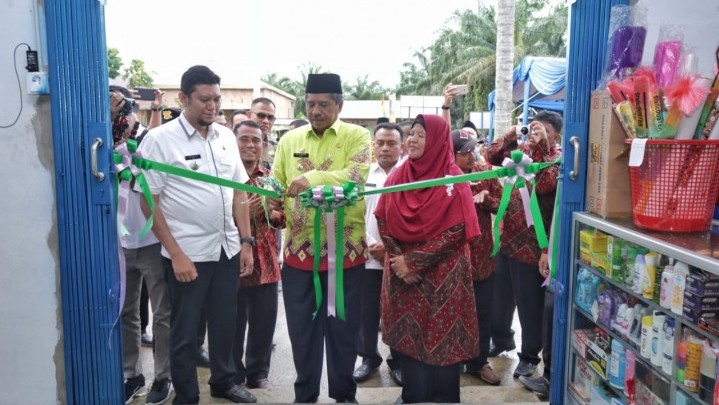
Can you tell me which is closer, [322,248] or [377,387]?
[322,248]

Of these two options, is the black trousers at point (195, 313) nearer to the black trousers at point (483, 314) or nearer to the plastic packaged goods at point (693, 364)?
the black trousers at point (483, 314)

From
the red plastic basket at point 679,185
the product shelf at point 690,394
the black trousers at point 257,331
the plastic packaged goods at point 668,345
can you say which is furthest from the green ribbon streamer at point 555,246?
the black trousers at point 257,331

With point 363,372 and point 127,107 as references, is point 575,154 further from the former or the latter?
point 127,107

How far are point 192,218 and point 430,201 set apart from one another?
4.19 feet

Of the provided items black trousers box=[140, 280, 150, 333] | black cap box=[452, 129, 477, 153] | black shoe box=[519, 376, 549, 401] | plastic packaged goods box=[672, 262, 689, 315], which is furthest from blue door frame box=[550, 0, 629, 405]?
black trousers box=[140, 280, 150, 333]

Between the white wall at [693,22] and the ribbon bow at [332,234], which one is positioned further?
the ribbon bow at [332,234]

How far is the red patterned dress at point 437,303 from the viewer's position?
281cm

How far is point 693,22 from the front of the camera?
2.54m

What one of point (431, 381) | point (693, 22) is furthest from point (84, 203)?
point (693, 22)

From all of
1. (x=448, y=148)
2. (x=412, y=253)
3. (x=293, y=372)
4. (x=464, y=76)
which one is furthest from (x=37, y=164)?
(x=464, y=76)

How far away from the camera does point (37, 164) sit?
2.42 m

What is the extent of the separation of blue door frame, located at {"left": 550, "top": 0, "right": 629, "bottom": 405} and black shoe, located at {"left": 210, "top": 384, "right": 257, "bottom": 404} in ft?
5.84

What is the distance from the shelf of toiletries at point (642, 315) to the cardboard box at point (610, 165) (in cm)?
9

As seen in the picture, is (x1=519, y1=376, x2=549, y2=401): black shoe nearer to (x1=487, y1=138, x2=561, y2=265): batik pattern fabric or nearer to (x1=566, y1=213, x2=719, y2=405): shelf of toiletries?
(x1=487, y1=138, x2=561, y2=265): batik pattern fabric
